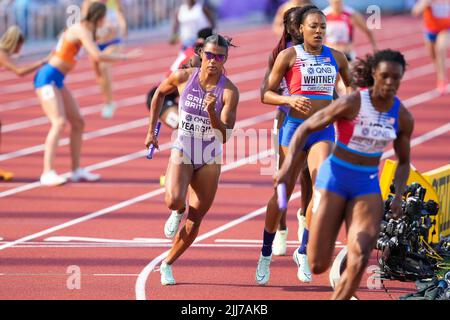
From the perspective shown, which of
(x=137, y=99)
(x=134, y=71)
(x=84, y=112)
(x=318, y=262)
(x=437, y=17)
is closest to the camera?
(x=318, y=262)

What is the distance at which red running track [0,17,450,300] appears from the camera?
920 centimetres

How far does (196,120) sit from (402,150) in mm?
1927

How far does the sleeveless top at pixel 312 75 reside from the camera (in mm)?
9242

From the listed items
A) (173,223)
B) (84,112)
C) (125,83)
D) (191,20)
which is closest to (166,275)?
(173,223)

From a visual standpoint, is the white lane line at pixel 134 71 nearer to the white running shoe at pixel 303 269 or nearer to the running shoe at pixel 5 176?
the running shoe at pixel 5 176

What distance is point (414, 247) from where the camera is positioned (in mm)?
9539

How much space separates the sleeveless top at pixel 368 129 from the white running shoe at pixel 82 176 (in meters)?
7.17

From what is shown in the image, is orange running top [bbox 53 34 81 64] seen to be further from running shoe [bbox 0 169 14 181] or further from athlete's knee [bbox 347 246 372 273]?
athlete's knee [bbox 347 246 372 273]

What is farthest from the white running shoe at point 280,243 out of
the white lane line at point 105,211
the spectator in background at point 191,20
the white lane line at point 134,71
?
the white lane line at point 134,71

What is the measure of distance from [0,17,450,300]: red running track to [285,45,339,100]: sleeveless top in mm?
1596

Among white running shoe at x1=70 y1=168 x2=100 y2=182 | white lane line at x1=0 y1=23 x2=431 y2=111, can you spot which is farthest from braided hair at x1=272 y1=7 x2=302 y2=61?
white lane line at x1=0 y1=23 x2=431 y2=111

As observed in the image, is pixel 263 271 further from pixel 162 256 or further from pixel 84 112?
pixel 84 112

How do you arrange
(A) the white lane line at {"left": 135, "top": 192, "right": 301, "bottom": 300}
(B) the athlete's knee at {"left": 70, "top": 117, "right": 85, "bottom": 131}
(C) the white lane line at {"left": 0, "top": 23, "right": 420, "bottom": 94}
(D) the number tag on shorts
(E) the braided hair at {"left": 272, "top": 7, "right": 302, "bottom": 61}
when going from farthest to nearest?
(C) the white lane line at {"left": 0, "top": 23, "right": 420, "bottom": 94} < (B) the athlete's knee at {"left": 70, "top": 117, "right": 85, "bottom": 131} < (D) the number tag on shorts < (E) the braided hair at {"left": 272, "top": 7, "right": 302, "bottom": 61} < (A) the white lane line at {"left": 135, "top": 192, "right": 301, "bottom": 300}

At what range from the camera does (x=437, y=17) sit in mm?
20703
